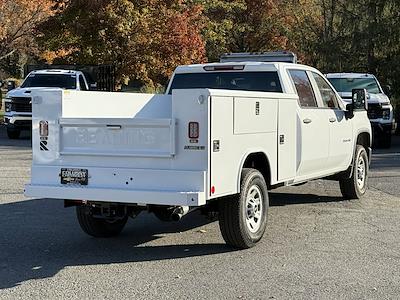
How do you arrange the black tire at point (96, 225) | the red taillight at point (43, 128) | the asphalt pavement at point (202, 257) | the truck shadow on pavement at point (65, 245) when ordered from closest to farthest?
the asphalt pavement at point (202, 257), the truck shadow on pavement at point (65, 245), the red taillight at point (43, 128), the black tire at point (96, 225)

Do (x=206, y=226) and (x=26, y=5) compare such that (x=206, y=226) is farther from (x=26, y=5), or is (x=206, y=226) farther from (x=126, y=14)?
(x=26, y=5)

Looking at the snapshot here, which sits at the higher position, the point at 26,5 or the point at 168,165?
the point at 26,5

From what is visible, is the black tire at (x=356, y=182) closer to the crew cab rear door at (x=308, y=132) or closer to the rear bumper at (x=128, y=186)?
the crew cab rear door at (x=308, y=132)

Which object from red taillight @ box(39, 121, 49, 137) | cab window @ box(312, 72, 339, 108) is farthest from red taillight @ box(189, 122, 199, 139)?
cab window @ box(312, 72, 339, 108)

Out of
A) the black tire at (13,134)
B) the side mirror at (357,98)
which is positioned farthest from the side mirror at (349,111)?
the black tire at (13,134)

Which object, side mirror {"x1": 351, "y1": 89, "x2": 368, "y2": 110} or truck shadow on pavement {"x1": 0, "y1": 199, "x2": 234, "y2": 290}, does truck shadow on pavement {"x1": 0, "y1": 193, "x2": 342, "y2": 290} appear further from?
side mirror {"x1": 351, "y1": 89, "x2": 368, "y2": 110}

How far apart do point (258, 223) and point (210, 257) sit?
2.52 ft

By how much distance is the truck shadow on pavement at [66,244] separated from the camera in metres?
6.49

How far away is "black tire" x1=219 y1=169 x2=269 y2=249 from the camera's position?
6727 millimetres

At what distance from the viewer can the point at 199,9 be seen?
2684cm

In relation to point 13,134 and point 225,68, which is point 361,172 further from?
point 13,134

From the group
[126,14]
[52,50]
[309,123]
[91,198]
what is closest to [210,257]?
[91,198]

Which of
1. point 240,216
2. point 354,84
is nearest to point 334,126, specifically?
point 240,216

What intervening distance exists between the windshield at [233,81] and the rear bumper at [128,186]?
8.64ft
